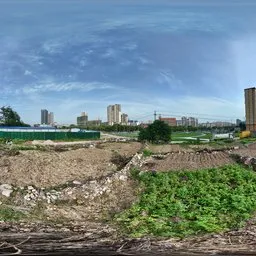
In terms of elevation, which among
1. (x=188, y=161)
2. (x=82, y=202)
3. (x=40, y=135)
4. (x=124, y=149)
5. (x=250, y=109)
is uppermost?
(x=250, y=109)

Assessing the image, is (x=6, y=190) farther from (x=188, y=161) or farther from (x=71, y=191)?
(x=188, y=161)

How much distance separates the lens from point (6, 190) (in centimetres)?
1198

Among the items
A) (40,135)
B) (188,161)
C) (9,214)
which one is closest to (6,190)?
(9,214)

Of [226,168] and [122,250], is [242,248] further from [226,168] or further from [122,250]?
[226,168]

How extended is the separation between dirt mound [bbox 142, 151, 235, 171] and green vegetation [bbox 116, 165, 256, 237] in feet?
4.20

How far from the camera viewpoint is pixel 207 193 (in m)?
11.6

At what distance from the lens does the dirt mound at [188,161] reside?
15.8 meters

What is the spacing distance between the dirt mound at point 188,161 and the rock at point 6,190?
548 cm

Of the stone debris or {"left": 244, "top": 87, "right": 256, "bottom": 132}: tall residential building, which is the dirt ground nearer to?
the stone debris

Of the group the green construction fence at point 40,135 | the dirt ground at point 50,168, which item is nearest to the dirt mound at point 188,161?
the dirt ground at point 50,168

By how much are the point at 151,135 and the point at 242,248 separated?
28341 millimetres

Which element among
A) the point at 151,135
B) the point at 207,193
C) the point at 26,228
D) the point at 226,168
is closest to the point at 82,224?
the point at 26,228

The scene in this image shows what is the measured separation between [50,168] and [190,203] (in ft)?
18.8

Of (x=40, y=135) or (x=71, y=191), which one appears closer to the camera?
(x=71, y=191)
